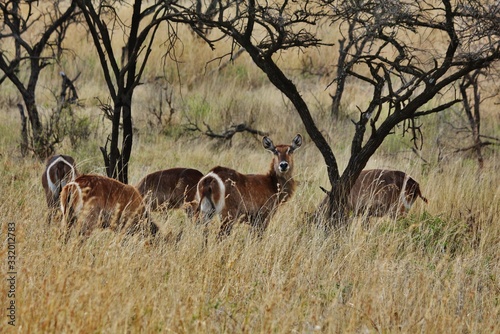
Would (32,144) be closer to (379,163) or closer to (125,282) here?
(379,163)

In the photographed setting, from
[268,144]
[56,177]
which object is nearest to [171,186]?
[268,144]

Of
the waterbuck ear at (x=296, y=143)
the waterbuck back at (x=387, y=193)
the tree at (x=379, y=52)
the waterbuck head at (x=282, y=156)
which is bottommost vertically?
the waterbuck back at (x=387, y=193)

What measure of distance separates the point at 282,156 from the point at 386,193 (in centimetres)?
101

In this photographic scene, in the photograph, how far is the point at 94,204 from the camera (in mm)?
6000

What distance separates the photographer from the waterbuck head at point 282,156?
305 inches

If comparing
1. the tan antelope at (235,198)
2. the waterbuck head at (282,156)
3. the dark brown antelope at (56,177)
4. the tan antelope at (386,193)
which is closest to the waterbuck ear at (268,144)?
the waterbuck head at (282,156)

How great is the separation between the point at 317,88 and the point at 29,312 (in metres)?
12.4

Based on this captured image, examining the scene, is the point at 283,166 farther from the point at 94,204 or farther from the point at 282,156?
the point at 94,204

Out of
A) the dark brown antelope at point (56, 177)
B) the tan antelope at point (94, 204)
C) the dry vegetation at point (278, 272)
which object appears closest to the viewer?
the dry vegetation at point (278, 272)

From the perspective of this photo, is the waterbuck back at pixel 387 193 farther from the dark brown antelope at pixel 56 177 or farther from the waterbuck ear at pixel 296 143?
the dark brown antelope at pixel 56 177

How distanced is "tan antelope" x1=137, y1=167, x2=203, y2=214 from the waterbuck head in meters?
0.71

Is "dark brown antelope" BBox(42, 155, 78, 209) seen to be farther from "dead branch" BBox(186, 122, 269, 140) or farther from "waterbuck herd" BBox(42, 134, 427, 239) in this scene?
"dead branch" BBox(186, 122, 269, 140)

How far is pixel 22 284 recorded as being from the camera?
429 cm

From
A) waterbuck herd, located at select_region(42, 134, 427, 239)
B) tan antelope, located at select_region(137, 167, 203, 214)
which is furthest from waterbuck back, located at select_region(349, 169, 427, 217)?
tan antelope, located at select_region(137, 167, 203, 214)
